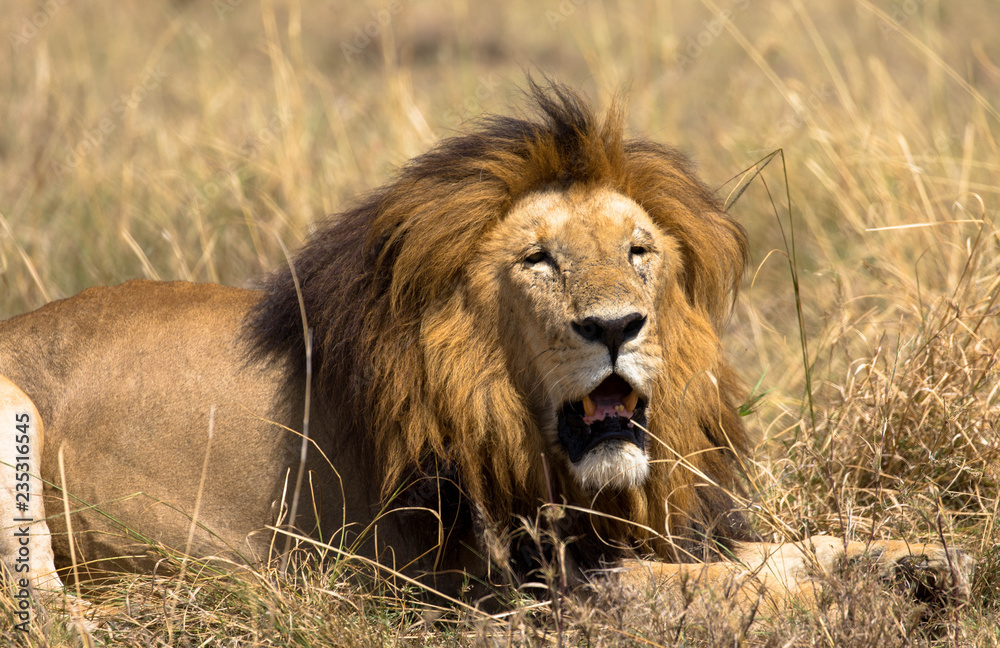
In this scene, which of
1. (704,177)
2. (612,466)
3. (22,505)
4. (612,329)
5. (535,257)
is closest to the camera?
(612,329)

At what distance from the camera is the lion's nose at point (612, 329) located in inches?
109

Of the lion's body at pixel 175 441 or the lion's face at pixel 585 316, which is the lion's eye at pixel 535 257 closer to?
the lion's face at pixel 585 316

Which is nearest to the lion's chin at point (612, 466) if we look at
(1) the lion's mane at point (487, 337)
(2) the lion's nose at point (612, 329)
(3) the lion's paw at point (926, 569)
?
(1) the lion's mane at point (487, 337)

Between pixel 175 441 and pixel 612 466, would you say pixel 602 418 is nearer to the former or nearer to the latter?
pixel 612 466

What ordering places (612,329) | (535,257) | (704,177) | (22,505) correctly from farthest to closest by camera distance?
1. (704,177)
2. (22,505)
3. (535,257)
4. (612,329)

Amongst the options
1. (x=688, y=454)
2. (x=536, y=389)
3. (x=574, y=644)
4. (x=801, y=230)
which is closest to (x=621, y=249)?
(x=536, y=389)

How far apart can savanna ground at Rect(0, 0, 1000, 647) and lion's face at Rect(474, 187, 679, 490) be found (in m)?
0.50

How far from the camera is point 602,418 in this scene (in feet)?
9.74

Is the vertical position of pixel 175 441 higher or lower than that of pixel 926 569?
higher

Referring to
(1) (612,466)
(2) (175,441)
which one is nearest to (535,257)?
(1) (612,466)

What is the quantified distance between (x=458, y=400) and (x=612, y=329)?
1.74 feet

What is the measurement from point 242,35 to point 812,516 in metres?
10.9

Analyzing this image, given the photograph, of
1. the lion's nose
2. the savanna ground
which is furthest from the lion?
the savanna ground

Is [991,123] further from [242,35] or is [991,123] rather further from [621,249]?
[242,35]
